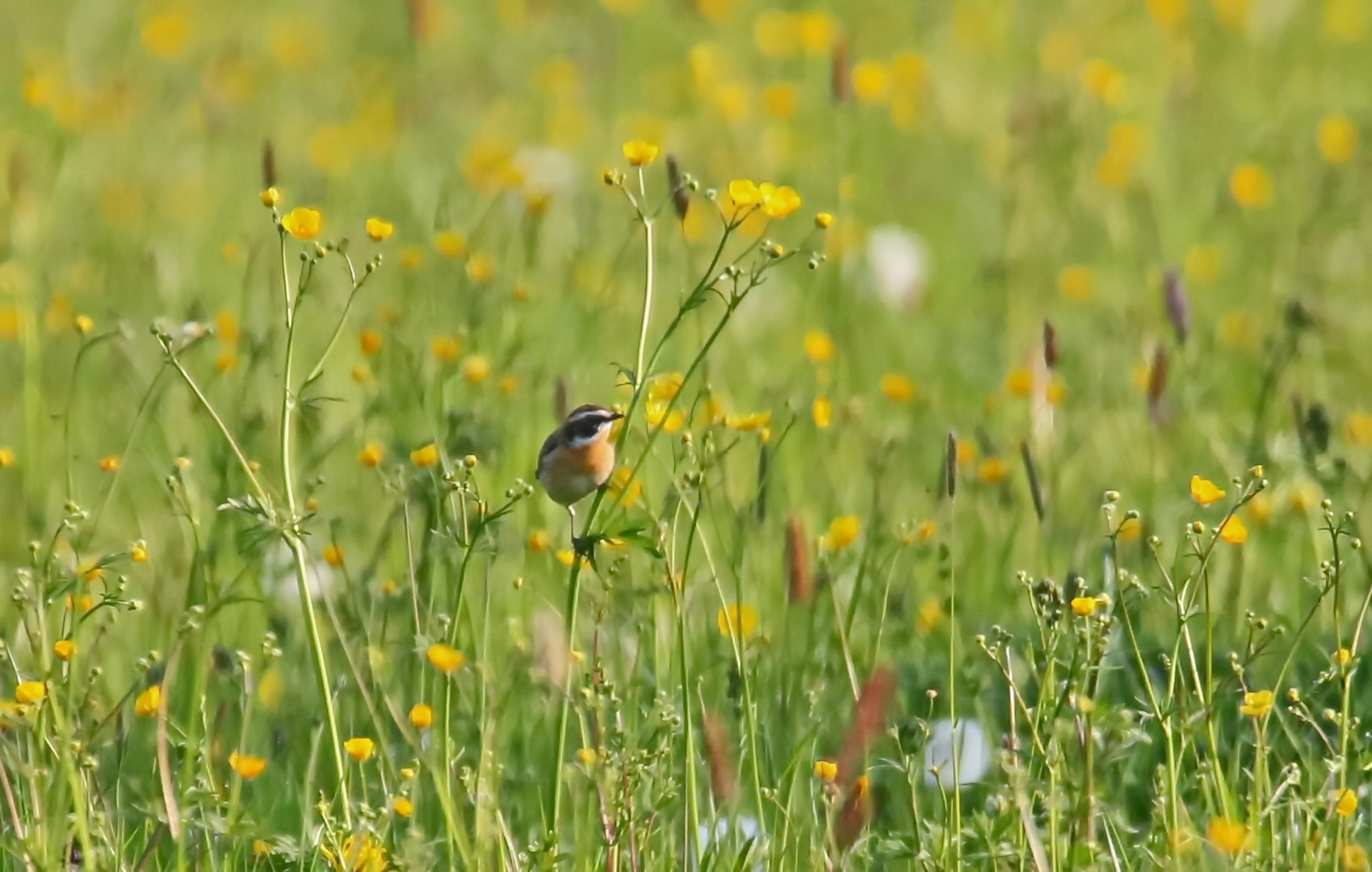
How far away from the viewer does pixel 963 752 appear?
2822 mm

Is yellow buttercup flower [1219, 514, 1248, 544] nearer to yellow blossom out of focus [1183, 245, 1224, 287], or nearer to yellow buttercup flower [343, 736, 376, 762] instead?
yellow buttercup flower [343, 736, 376, 762]

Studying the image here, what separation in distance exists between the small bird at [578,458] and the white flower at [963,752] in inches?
24.7

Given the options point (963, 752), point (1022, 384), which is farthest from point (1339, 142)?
point (963, 752)

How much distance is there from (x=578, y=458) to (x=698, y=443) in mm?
682

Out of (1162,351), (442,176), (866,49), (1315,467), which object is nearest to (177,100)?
(442,176)

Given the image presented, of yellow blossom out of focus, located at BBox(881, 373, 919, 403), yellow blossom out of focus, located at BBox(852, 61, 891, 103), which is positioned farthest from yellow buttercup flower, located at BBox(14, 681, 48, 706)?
yellow blossom out of focus, located at BBox(852, 61, 891, 103)

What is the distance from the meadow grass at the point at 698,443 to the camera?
2.34 metres

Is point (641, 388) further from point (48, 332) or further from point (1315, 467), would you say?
point (48, 332)

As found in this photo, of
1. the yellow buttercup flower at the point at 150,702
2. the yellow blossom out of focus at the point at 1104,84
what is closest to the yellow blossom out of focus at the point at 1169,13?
the yellow blossom out of focus at the point at 1104,84

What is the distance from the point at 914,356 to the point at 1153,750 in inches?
86.1

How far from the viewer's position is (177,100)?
7.23 metres

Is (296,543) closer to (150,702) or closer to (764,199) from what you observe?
(150,702)

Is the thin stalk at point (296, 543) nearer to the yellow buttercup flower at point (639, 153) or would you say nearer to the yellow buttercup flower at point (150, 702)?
the yellow buttercup flower at point (150, 702)

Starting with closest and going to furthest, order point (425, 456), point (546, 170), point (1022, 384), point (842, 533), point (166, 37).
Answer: point (425, 456) → point (842, 533) → point (1022, 384) → point (546, 170) → point (166, 37)
